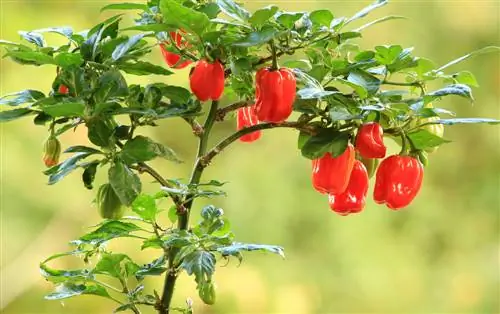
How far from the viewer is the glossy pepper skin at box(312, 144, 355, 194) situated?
96 centimetres

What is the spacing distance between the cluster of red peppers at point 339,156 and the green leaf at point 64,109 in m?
0.12

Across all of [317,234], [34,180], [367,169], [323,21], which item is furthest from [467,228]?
[323,21]

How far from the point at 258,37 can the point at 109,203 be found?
0.30m

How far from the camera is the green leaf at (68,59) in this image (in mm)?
909

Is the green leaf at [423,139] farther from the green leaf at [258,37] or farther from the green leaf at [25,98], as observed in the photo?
the green leaf at [25,98]

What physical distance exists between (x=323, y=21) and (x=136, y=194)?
268 mm

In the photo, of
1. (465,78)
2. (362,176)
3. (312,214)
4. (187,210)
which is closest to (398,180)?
(362,176)

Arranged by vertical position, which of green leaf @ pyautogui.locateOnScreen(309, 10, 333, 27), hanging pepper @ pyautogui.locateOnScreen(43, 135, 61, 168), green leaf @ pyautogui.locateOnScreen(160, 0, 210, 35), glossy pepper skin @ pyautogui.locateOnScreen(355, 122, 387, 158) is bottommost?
glossy pepper skin @ pyautogui.locateOnScreen(355, 122, 387, 158)

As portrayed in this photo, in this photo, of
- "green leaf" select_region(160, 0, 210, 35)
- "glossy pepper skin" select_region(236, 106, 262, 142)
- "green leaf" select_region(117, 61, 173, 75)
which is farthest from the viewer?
"glossy pepper skin" select_region(236, 106, 262, 142)

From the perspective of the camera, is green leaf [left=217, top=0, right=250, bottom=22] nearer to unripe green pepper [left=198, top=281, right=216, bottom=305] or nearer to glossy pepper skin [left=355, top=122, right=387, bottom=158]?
glossy pepper skin [left=355, top=122, right=387, bottom=158]

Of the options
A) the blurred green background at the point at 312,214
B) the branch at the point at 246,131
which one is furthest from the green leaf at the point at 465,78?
the blurred green background at the point at 312,214

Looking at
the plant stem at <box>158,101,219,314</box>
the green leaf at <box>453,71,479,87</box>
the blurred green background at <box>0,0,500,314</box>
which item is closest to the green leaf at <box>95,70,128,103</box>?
the plant stem at <box>158,101,219,314</box>

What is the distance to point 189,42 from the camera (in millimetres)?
936

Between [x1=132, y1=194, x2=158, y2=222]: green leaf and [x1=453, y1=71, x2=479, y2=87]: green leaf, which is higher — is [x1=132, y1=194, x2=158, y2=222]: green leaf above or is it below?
below
